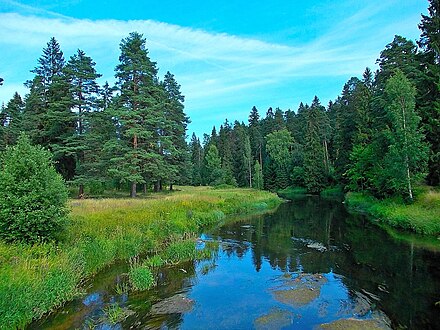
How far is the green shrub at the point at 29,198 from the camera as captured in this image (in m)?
11.3

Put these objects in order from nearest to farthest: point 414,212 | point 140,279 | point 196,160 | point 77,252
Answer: point 140,279, point 77,252, point 414,212, point 196,160

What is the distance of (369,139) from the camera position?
149 feet

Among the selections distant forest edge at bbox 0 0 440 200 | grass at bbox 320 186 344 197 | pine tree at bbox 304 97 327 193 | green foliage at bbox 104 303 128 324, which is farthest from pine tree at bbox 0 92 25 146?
grass at bbox 320 186 344 197

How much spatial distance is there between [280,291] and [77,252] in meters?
7.82

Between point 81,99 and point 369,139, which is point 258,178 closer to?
point 369,139

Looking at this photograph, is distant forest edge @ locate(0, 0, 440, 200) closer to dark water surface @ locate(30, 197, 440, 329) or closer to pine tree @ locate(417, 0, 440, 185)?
pine tree @ locate(417, 0, 440, 185)

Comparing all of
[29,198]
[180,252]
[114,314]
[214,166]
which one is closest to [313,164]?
[214,166]

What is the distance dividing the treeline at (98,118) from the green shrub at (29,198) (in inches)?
701

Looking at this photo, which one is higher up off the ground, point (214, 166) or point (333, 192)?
point (214, 166)

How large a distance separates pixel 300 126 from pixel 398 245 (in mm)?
73005

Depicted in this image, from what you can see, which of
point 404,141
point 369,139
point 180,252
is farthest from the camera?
point 369,139

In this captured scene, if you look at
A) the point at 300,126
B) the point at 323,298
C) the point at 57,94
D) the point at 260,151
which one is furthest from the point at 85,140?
the point at 300,126

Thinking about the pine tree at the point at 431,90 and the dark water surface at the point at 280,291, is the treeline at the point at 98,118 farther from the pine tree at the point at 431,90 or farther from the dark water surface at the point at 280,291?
the pine tree at the point at 431,90

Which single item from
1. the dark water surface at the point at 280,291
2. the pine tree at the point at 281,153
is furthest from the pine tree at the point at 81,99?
the pine tree at the point at 281,153
